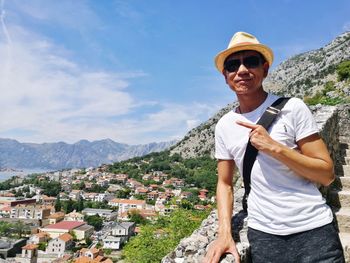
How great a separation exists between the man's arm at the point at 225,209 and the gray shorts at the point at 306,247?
0.21 metres

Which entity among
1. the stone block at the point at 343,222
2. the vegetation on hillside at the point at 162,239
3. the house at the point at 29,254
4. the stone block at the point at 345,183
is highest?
the stone block at the point at 345,183

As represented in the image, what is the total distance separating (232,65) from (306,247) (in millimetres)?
1128

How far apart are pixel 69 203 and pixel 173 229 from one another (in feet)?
300

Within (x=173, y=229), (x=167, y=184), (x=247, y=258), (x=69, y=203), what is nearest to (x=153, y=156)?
(x=167, y=184)

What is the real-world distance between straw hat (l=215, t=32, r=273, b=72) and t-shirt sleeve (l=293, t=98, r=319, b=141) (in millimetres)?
445

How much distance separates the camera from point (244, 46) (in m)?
2.12

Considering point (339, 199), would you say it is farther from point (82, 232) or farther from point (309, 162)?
point (82, 232)

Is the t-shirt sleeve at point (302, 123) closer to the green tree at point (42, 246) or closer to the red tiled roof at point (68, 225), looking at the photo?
the green tree at point (42, 246)

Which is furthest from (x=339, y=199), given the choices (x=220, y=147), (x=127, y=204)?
(x=127, y=204)

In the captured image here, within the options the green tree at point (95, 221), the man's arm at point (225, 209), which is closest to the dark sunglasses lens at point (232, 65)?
the man's arm at point (225, 209)

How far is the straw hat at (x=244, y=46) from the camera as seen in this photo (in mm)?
2117

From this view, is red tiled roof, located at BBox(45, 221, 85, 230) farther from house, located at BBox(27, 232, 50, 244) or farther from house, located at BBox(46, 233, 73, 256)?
house, located at BBox(46, 233, 73, 256)

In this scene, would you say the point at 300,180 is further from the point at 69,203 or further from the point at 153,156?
the point at 153,156

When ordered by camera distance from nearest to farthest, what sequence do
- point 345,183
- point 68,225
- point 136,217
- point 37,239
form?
point 345,183 < point 37,239 < point 68,225 < point 136,217
